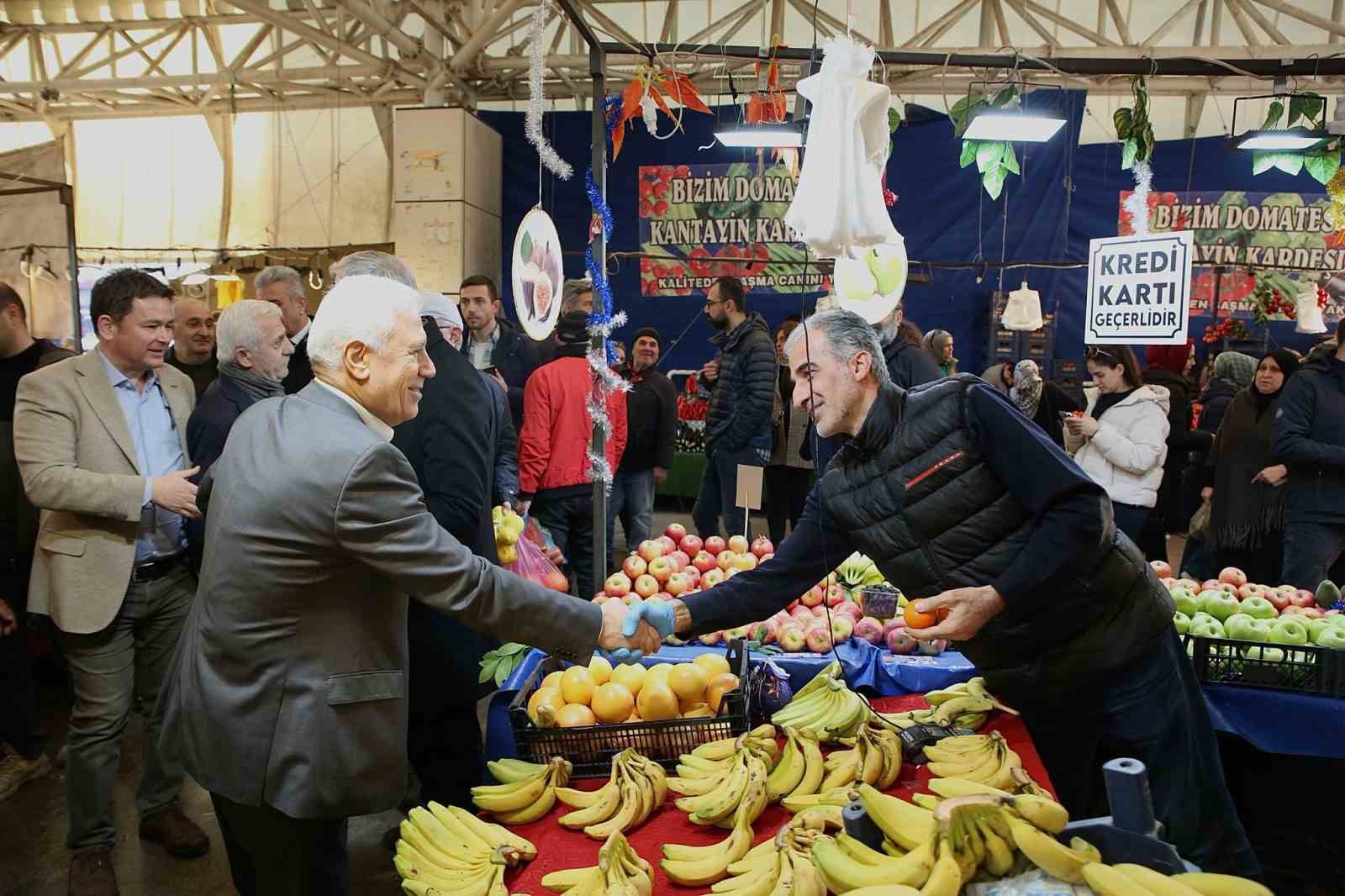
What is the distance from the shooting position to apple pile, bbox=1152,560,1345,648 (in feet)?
10.1

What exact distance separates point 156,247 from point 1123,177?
13.2 m

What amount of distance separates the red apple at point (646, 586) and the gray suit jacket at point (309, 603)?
5.68 feet

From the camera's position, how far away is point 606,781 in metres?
2.21

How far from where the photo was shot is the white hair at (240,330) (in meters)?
3.36

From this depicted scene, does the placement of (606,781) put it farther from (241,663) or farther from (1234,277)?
(1234,277)

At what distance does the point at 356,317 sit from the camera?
1.86 m

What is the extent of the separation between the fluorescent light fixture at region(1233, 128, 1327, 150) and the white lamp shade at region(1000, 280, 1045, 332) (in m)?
4.20

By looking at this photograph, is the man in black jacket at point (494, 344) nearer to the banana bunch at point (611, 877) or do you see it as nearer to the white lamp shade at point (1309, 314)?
the banana bunch at point (611, 877)

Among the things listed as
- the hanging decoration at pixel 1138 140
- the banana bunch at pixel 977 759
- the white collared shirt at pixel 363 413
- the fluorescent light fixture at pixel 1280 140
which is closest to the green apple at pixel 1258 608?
the banana bunch at pixel 977 759

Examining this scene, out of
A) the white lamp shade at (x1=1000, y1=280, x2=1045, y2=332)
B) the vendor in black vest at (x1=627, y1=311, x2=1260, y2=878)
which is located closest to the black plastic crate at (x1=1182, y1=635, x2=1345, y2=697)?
the vendor in black vest at (x1=627, y1=311, x2=1260, y2=878)

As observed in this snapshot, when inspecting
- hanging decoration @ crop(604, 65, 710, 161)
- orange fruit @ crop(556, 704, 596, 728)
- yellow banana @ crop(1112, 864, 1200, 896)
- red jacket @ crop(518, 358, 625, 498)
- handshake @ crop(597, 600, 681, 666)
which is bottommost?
orange fruit @ crop(556, 704, 596, 728)

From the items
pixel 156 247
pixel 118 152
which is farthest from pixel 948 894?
pixel 118 152

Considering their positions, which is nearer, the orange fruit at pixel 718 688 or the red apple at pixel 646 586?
the orange fruit at pixel 718 688

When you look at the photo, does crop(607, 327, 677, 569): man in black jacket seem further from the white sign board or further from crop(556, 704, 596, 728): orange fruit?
crop(556, 704, 596, 728): orange fruit
